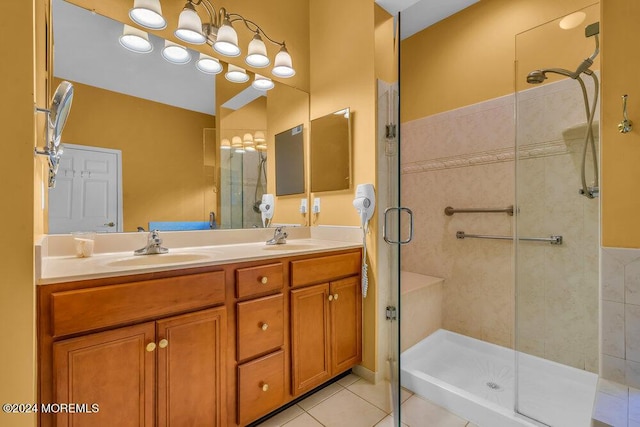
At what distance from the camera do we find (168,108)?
1616 millimetres

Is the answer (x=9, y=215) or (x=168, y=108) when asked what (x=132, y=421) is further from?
(x=168, y=108)

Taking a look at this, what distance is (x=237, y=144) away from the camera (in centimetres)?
190

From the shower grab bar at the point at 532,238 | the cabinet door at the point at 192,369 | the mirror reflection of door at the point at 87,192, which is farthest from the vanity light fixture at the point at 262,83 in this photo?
the shower grab bar at the point at 532,238

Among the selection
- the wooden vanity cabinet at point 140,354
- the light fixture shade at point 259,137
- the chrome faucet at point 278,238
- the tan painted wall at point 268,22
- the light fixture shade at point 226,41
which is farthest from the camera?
the light fixture shade at point 259,137

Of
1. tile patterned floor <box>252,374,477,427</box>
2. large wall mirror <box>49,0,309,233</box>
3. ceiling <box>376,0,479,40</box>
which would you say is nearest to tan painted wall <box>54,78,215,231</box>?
large wall mirror <box>49,0,309,233</box>

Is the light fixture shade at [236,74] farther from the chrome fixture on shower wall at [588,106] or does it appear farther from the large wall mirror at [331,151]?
the chrome fixture on shower wall at [588,106]

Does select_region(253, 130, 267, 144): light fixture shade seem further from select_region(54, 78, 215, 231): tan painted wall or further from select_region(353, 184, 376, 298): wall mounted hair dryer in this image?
select_region(353, 184, 376, 298): wall mounted hair dryer

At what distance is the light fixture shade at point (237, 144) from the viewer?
6.16 ft

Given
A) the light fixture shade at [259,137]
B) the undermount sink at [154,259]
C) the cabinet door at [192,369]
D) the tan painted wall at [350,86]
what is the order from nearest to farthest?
the cabinet door at [192,369] < the undermount sink at [154,259] < the tan painted wall at [350,86] < the light fixture shade at [259,137]

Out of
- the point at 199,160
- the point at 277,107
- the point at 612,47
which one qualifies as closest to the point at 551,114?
the point at 612,47

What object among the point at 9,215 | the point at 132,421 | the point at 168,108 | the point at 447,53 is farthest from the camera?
the point at 447,53

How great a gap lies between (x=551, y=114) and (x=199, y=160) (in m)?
2.28

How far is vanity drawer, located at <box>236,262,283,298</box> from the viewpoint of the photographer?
1.26 metres

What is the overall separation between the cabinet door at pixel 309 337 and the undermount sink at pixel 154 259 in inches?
21.8
